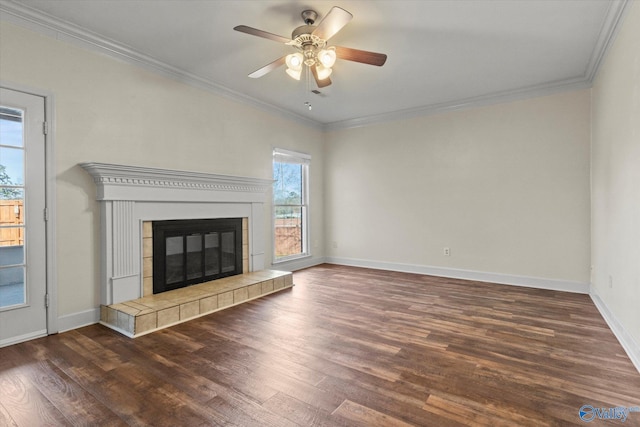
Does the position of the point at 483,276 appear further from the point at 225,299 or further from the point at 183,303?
the point at 183,303

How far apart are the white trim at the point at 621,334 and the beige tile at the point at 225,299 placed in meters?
3.44

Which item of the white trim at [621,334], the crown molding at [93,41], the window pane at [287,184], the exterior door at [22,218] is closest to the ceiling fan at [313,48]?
the crown molding at [93,41]

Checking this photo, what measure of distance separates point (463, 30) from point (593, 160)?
2431mm

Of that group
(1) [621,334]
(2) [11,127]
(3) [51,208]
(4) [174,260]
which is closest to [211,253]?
(4) [174,260]

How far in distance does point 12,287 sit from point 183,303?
4.29ft

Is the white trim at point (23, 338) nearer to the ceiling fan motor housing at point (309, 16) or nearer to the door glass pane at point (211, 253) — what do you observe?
the door glass pane at point (211, 253)

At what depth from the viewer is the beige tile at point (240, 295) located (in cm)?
371

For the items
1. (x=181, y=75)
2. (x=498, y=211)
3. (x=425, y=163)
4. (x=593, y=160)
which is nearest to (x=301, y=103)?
(x=181, y=75)

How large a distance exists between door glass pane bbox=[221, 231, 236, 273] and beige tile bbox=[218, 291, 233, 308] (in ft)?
2.33

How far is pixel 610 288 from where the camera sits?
10.2ft

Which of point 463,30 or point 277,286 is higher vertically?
point 463,30

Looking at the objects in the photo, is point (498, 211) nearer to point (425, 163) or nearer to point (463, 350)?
point (425, 163)

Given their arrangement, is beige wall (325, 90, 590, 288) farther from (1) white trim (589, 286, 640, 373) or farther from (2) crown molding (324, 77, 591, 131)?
(1) white trim (589, 286, 640, 373)

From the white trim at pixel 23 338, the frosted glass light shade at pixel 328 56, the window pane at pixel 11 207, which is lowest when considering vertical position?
the white trim at pixel 23 338
